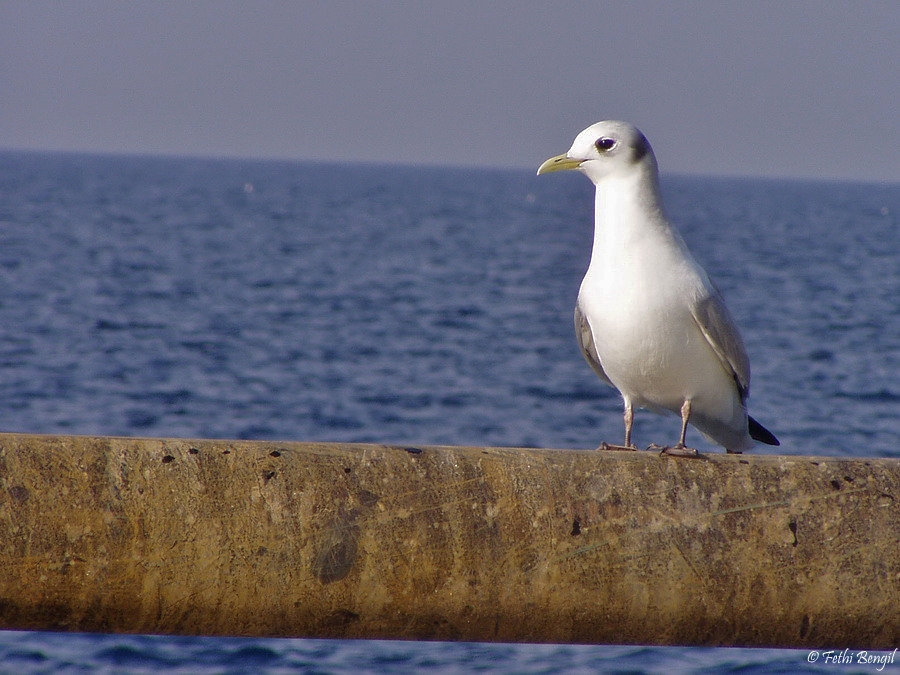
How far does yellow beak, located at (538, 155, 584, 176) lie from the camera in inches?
182

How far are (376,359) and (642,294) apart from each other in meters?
17.5

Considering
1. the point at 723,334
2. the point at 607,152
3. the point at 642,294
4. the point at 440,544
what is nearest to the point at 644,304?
the point at 642,294

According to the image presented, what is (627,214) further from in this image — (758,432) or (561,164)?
(758,432)

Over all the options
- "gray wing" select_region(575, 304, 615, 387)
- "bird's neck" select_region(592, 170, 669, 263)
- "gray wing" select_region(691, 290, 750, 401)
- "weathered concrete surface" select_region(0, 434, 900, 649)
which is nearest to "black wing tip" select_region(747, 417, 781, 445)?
"gray wing" select_region(691, 290, 750, 401)

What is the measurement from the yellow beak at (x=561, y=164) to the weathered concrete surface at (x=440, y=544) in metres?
2.18

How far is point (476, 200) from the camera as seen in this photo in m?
108

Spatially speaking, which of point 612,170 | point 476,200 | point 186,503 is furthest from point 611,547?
point 476,200

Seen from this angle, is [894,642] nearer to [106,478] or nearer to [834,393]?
[106,478]

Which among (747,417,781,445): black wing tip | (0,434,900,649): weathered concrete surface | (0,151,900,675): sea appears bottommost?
(0,151,900,675): sea

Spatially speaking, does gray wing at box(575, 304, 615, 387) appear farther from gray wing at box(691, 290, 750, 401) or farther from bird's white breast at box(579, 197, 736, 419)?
gray wing at box(691, 290, 750, 401)

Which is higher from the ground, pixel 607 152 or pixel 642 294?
pixel 607 152

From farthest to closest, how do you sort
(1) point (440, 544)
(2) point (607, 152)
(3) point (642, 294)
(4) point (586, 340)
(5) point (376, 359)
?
(5) point (376, 359) → (4) point (586, 340) → (2) point (607, 152) → (3) point (642, 294) → (1) point (440, 544)

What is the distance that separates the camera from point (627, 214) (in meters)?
4.33

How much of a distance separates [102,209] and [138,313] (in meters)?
42.3
